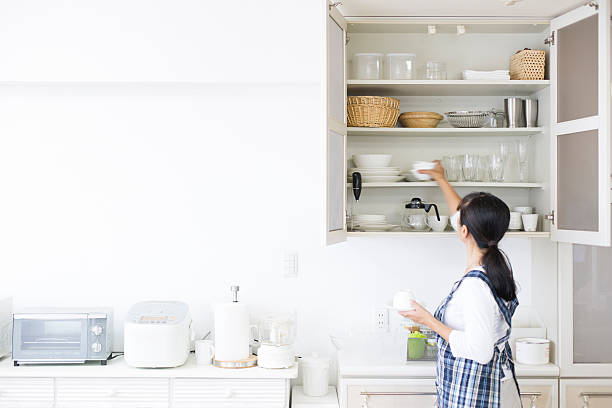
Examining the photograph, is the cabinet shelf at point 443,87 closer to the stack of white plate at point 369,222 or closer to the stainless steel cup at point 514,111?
the stainless steel cup at point 514,111

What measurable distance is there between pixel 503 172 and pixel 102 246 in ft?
6.65

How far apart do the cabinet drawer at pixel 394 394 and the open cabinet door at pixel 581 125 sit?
91 cm

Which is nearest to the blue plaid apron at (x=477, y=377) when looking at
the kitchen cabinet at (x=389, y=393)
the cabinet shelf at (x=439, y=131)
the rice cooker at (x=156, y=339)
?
the kitchen cabinet at (x=389, y=393)

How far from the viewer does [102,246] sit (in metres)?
3.11

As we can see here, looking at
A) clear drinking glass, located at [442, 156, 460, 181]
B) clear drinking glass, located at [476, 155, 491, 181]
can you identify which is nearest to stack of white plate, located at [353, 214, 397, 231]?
clear drinking glass, located at [442, 156, 460, 181]

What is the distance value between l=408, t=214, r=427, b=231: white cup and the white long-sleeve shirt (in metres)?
0.68

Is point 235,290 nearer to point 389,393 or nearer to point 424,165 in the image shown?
point 389,393

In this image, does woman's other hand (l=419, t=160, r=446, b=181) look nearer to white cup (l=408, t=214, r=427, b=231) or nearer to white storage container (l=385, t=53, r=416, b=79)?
white cup (l=408, t=214, r=427, b=231)

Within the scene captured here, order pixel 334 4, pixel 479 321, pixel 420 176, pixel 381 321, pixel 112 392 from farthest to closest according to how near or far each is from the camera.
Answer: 1. pixel 381 321
2. pixel 420 176
3. pixel 112 392
4. pixel 334 4
5. pixel 479 321

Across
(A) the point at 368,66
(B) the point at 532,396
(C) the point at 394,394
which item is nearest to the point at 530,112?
(A) the point at 368,66

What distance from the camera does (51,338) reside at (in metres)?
2.80

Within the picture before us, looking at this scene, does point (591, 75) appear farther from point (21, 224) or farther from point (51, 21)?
point (21, 224)

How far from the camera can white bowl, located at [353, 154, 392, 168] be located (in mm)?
2865

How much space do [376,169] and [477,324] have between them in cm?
99
